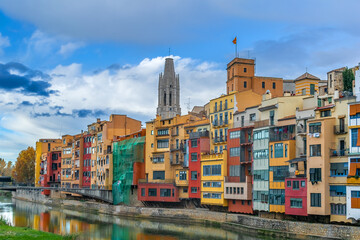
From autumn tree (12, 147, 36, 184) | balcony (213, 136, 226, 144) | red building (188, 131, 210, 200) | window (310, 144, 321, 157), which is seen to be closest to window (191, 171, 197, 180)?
red building (188, 131, 210, 200)

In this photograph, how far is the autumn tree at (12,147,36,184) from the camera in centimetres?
13775

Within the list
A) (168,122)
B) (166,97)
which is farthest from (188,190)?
(166,97)

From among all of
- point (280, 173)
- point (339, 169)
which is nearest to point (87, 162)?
point (280, 173)

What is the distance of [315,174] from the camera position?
4478 centimetres

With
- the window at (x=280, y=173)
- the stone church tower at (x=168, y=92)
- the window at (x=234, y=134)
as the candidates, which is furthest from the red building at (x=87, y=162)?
the stone church tower at (x=168, y=92)

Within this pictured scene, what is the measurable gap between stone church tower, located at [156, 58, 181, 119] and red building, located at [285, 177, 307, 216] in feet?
347

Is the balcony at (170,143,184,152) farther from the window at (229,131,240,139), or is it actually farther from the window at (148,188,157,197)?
the window at (229,131,240,139)

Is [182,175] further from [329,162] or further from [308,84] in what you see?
[329,162]

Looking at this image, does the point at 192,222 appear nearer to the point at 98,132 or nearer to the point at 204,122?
the point at 204,122

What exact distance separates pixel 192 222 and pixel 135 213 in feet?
41.1

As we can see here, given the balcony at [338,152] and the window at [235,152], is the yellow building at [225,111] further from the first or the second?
the balcony at [338,152]

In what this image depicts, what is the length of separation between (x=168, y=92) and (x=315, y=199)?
11204cm

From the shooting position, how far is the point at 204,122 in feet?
221

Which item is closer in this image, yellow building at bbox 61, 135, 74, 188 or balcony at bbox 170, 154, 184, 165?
balcony at bbox 170, 154, 184, 165
